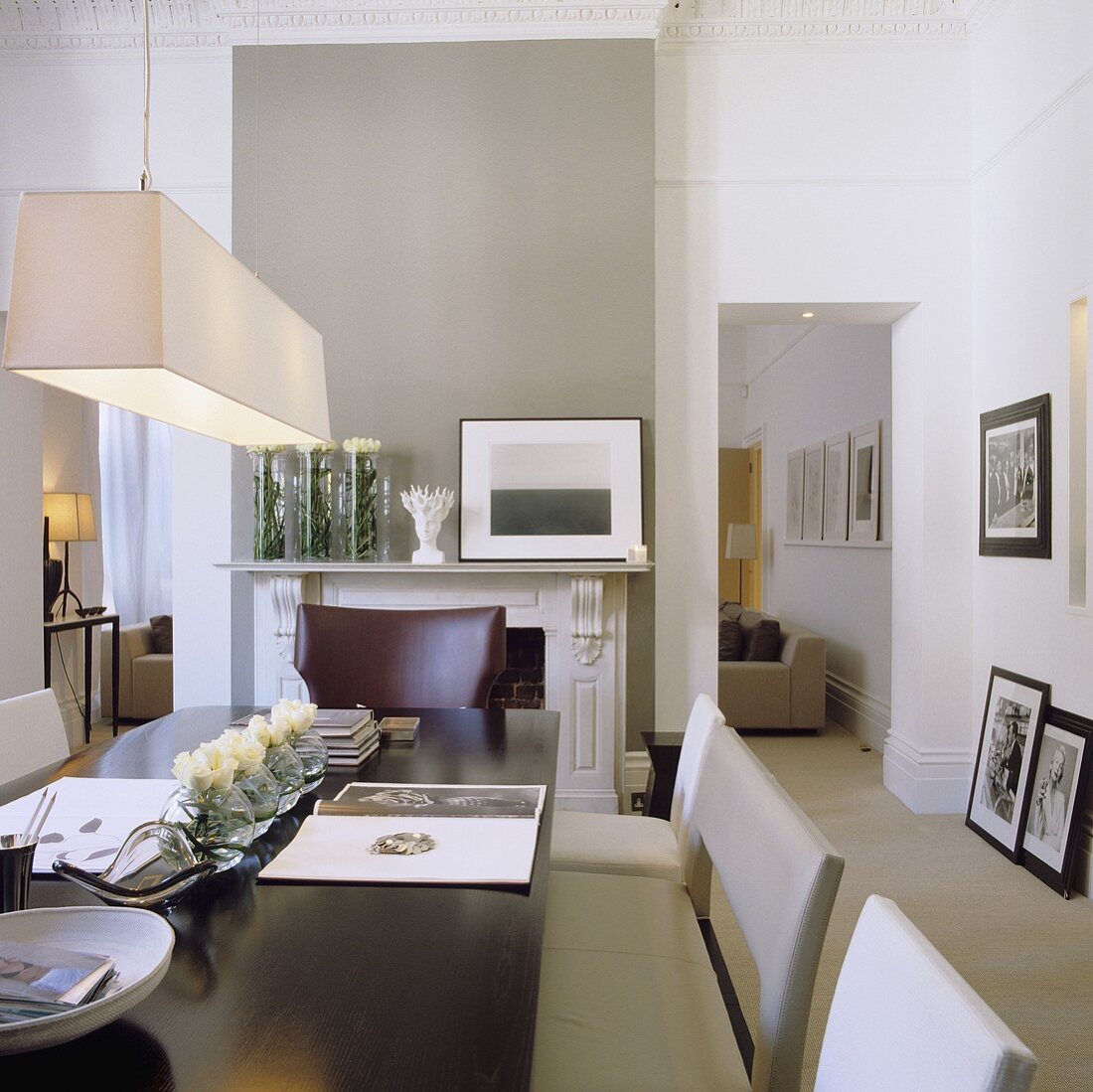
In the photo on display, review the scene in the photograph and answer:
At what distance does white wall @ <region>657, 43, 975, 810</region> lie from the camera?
377 cm

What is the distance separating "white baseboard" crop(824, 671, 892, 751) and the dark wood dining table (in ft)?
13.1

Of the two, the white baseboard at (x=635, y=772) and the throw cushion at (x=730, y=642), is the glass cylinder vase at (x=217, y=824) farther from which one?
the throw cushion at (x=730, y=642)

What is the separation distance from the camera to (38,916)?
0.93 metres

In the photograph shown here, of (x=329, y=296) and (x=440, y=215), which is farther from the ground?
(x=440, y=215)

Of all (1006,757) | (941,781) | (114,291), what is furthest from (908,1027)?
(941,781)

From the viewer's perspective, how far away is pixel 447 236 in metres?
3.73

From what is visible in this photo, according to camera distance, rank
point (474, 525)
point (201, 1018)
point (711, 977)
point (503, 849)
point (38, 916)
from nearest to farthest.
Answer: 1. point (201, 1018)
2. point (38, 916)
3. point (503, 849)
4. point (711, 977)
5. point (474, 525)

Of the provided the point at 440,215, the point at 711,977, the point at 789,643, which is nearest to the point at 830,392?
the point at 789,643

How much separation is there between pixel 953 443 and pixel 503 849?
327cm

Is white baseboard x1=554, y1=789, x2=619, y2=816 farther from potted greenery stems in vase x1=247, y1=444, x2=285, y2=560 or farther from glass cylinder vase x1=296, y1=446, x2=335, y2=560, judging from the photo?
potted greenery stems in vase x1=247, y1=444, x2=285, y2=560

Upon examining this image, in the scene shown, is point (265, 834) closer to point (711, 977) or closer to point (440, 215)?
point (711, 977)

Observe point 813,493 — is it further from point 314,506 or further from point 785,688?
point 314,506

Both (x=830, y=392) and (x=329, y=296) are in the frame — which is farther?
(x=830, y=392)

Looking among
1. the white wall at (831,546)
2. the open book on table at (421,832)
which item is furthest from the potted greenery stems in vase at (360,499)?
the white wall at (831,546)
